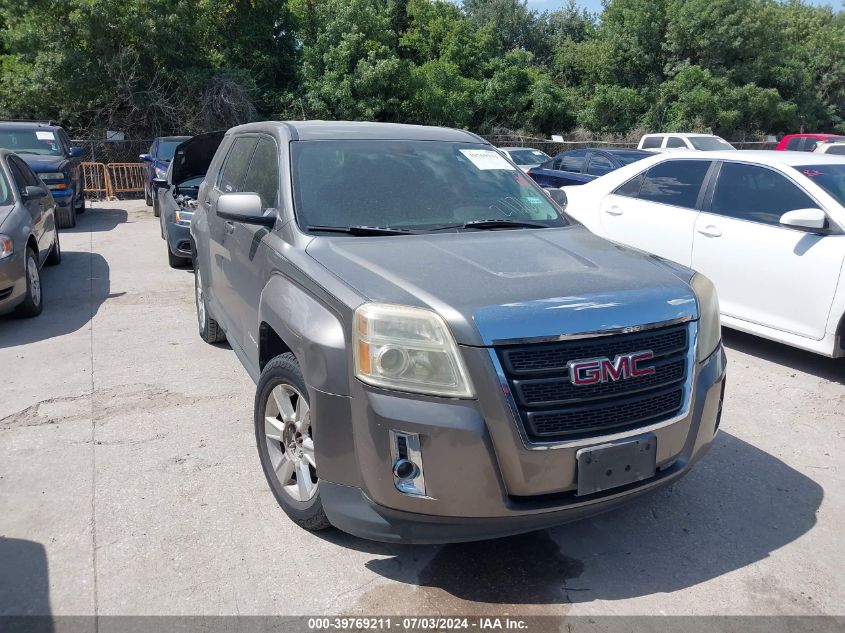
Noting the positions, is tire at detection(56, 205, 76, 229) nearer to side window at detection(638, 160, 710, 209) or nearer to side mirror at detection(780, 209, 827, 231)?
side window at detection(638, 160, 710, 209)

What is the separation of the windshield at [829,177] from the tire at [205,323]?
5.08 m

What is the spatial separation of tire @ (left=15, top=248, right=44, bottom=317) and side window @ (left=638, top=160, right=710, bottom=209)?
6.07m

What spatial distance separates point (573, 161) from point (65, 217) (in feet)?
32.3

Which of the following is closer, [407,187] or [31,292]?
[407,187]

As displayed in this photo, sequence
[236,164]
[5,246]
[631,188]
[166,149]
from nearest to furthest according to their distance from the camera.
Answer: [236,164] → [5,246] → [631,188] → [166,149]

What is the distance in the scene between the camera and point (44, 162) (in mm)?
12695

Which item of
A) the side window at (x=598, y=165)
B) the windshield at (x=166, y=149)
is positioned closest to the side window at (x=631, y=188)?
the side window at (x=598, y=165)

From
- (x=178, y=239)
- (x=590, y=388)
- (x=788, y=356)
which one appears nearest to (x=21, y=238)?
(x=178, y=239)

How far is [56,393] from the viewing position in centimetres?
525

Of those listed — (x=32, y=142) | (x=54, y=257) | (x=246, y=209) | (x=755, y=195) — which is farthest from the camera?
(x=32, y=142)

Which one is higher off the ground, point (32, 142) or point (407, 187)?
point (407, 187)

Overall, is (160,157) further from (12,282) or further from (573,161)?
(573,161)

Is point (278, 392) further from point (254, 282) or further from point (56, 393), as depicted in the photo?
point (56, 393)

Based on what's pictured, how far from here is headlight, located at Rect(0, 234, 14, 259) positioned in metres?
6.67
